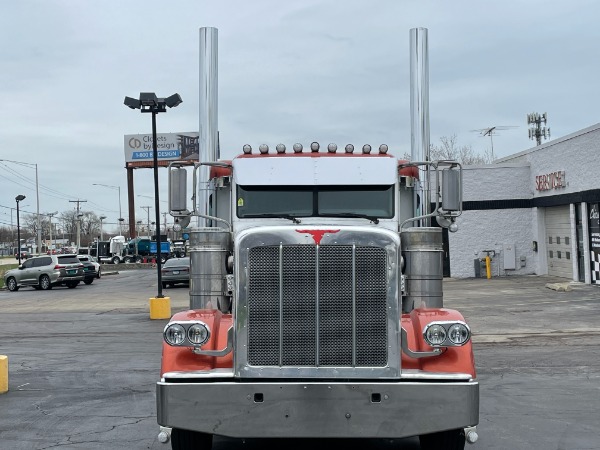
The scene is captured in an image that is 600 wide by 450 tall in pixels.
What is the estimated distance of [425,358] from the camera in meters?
6.07

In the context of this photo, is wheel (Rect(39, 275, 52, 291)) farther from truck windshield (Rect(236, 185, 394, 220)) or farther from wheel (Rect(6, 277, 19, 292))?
truck windshield (Rect(236, 185, 394, 220))

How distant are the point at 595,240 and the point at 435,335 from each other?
20.9 m

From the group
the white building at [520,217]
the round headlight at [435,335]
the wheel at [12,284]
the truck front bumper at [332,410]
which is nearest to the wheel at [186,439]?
the truck front bumper at [332,410]

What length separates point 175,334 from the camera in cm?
606

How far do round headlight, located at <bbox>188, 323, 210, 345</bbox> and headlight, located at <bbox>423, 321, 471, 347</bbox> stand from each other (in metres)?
1.71

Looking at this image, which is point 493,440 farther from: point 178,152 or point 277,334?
point 178,152

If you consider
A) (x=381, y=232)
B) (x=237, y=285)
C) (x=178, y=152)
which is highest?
(x=178, y=152)

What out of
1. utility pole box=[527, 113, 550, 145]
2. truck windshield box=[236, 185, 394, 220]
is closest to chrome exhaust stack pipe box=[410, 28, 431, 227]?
truck windshield box=[236, 185, 394, 220]

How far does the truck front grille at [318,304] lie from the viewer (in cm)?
589

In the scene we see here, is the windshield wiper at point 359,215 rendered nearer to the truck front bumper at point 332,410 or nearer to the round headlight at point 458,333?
the round headlight at point 458,333

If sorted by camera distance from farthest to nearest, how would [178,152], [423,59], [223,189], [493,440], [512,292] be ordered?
1. [178,152]
2. [512,292]
3. [423,59]
4. [223,189]
5. [493,440]

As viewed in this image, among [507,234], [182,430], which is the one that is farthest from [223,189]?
[507,234]

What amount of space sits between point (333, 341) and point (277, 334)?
43cm

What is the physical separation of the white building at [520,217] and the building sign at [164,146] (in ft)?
154
